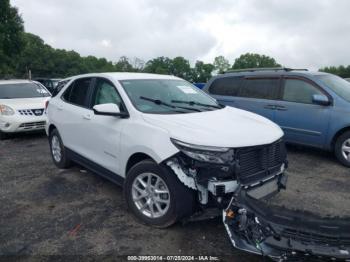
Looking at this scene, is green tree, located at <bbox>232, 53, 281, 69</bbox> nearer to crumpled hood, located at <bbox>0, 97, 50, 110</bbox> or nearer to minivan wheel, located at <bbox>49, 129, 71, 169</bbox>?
crumpled hood, located at <bbox>0, 97, 50, 110</bbox>

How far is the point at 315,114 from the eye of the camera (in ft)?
19.7

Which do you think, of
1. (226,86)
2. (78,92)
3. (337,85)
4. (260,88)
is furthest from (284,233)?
(226,86)

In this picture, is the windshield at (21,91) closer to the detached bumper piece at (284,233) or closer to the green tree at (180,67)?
the detached bumper piece at (284,233)

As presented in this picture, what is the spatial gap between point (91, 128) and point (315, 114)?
4.07m

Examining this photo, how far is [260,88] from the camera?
703 cm

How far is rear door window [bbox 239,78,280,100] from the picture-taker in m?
6.78

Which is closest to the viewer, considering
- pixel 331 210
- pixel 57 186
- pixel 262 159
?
pixel 262 159

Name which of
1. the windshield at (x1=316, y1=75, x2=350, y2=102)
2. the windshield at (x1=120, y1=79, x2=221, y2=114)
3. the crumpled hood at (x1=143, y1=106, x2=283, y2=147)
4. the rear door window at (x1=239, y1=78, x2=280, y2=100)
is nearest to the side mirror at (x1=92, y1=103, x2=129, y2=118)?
the windshield at (x1=120, y1=79, x2=221, y2=114)

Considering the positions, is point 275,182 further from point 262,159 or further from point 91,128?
point 91,128

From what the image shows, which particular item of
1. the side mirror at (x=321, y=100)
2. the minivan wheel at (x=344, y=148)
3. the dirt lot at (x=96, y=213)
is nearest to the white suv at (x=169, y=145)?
the dirt lot at (x=96, y=213)

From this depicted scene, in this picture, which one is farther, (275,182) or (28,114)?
(28,114)

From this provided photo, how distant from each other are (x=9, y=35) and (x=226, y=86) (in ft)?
60.5

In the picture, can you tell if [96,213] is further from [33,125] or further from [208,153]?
[33,125]

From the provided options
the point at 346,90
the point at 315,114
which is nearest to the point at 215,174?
the point at 315,114
